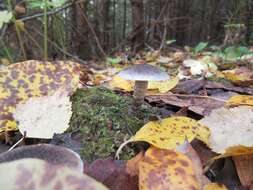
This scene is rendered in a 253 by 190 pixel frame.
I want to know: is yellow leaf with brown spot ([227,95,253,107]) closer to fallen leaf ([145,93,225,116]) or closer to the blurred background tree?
fallen leaf ([145,93,225,116])

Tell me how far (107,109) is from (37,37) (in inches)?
170

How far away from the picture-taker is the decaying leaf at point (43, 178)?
1.58ft

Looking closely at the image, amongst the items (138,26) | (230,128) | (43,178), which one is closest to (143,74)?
(230,128)

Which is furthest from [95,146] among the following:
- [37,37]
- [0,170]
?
[37,37]

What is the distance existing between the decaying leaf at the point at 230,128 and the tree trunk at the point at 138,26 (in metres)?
3.82

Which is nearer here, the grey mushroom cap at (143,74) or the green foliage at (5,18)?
the grey mushroom cap at (143,74)

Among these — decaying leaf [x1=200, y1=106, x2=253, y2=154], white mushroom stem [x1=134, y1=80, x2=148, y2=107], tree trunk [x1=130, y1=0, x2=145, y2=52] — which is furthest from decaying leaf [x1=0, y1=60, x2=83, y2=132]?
tree trunk [x1=130, y1=0, x2=145, y2=52]

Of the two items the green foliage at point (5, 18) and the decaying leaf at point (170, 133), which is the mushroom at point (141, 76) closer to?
the decaying leaf at point (170, 133)

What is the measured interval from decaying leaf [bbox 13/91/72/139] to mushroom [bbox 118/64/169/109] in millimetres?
191

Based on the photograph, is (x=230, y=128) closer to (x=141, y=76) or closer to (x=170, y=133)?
(x=170, y=133)

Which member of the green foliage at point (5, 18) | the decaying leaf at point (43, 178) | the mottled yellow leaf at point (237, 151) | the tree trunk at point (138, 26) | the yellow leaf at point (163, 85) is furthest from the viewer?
the tree trunk at point (138, 26)

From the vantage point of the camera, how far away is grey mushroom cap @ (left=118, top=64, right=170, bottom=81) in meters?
1.04

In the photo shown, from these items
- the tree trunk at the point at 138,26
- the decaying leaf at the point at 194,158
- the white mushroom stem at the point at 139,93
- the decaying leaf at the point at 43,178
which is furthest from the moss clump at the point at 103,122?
the tree trunk at the point at 138,26

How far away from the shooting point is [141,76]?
3.43 ft
